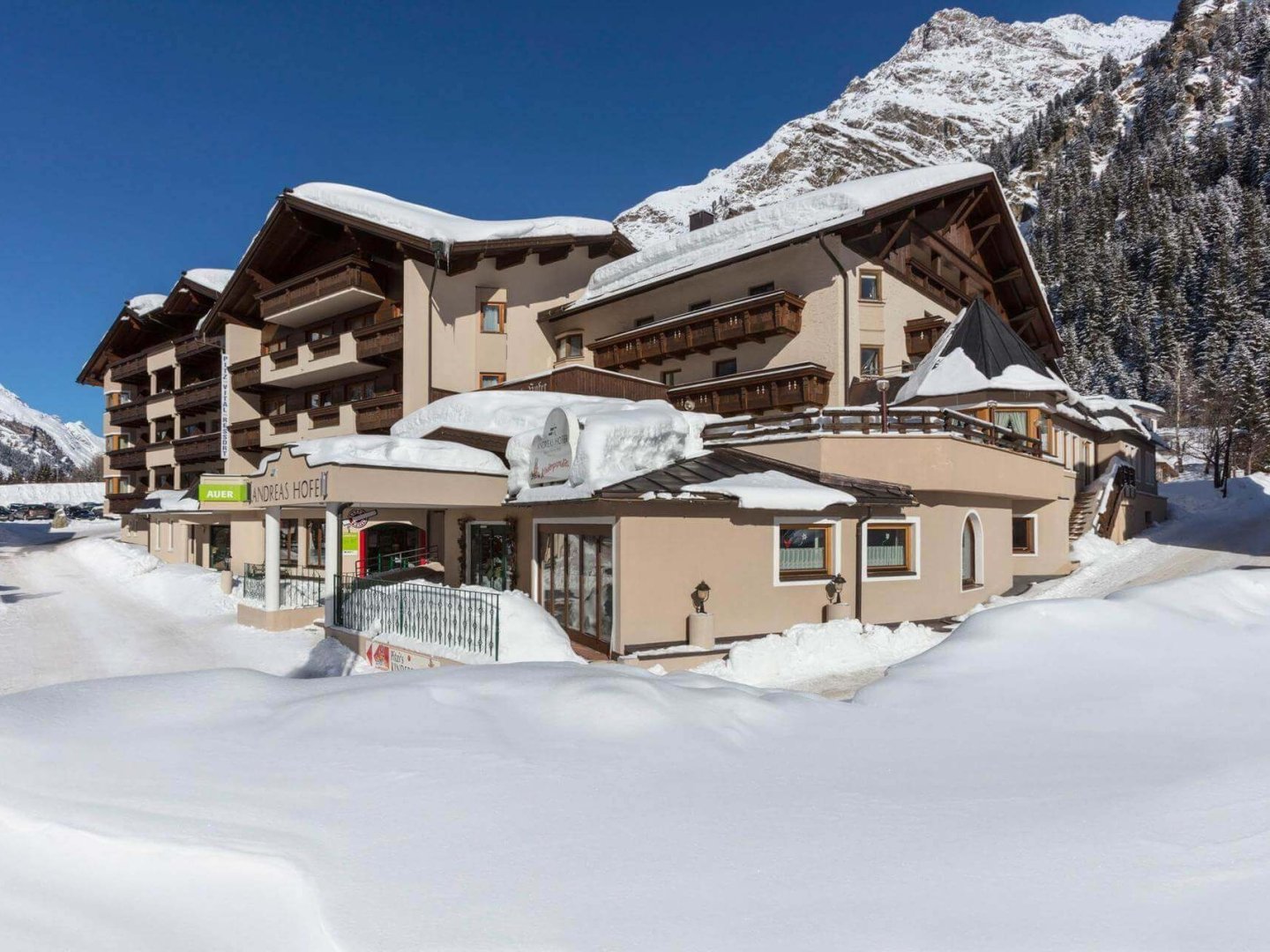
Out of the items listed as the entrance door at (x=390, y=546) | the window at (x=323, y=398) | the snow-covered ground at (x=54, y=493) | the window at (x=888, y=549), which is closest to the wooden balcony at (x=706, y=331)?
the window at (x=888, y=549)

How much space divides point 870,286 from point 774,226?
3.81 m

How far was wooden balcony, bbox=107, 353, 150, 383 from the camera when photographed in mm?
43428

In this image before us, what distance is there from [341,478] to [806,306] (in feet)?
48.8

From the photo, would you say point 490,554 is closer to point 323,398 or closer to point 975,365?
point 975,365

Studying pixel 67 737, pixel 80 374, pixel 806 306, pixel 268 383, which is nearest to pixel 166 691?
pixel 67 737

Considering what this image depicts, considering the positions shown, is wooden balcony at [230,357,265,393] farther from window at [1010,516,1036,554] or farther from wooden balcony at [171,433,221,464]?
window at [1010,516,1036,554]

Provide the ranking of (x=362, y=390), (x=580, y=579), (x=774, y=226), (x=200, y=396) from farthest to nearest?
(x=200, y=396), (x=362, y=390), (x=774, y=226), (x=580, y=579)

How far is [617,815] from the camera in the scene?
351 centimetres

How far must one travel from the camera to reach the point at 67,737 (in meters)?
3.72

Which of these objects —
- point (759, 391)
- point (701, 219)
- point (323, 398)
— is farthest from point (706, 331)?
point (323, 398)

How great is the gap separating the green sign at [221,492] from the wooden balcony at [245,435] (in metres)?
9.29

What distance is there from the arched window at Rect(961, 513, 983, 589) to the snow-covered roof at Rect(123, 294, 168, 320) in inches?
1763

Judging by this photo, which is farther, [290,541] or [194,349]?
[194,349]

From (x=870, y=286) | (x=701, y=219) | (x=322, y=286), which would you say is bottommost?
(x=870, y=286)
